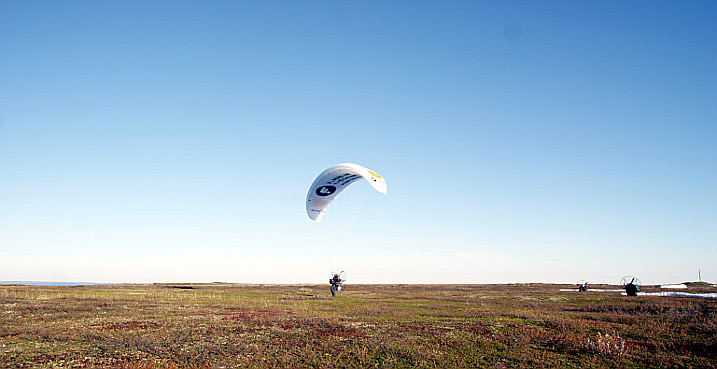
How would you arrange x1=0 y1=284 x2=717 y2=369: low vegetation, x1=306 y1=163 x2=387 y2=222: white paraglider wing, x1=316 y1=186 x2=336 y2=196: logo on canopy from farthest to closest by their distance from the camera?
x1=316 y1=186 x2=336 y2=196: logo on canopy
x1=306 y1=163 x2=387 y2=222: white paraglider wing
x1=0 y1=284 x2=717 y2=369: low vegetation

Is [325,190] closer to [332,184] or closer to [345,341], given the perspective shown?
[332,184]

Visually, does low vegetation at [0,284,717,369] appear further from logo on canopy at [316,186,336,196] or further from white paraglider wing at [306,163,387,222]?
logo on canopy at [316,186,336,196]

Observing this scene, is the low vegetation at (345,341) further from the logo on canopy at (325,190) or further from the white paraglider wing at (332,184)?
the logo on canopy at (325,190)

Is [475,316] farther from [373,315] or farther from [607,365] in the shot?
[607,365]

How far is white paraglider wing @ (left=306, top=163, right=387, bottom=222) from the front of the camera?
109 ft

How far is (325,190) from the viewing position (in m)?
37.6

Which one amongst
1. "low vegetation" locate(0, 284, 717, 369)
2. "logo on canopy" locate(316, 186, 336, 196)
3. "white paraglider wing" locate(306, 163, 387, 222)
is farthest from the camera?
"logo on canopy" locate(316, 186, 336, 196)

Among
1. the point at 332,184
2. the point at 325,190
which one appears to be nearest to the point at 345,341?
the point at 332,184

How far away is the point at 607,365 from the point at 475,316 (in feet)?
49.6

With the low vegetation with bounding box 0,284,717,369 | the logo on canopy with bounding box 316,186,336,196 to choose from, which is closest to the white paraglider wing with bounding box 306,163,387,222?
the logo on canopy with bounding box 316,186,336,196

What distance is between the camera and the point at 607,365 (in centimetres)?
1600

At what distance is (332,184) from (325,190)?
3.12ft

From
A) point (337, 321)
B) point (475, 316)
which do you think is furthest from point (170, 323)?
point (475, 316)

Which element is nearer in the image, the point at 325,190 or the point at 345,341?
the point at 345,341
